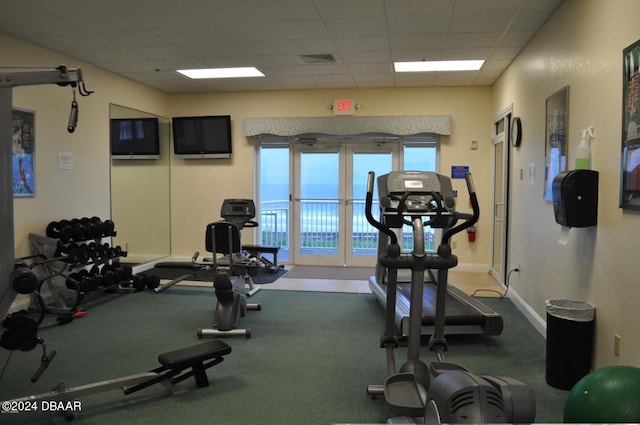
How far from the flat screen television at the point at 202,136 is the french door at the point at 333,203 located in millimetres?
1147

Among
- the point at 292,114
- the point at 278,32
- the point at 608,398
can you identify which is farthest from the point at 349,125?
the point at 608,398

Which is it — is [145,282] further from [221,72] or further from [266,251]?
[221,72]

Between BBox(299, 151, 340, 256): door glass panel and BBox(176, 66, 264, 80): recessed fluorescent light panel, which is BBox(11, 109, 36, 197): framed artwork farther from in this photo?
BBox(299, 151, 340, 256): door glass panel

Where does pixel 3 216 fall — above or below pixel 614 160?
below

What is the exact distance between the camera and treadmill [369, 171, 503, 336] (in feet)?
8.29

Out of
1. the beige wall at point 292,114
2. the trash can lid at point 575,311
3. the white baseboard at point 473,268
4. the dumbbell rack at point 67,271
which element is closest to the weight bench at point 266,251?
the beige wall at point 292,114

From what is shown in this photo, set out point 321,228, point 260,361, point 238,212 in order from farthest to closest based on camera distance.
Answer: point 321,228 → point 238,212 → point 260,361

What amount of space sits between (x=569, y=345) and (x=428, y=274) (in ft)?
7.53

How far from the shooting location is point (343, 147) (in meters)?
6.83

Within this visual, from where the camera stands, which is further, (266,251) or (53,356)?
(266,251)

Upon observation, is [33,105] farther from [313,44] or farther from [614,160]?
[614,160]

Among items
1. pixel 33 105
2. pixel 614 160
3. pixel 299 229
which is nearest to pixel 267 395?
pixel 614 160

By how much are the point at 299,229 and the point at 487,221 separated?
2.92 m

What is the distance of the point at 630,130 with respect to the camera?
234 centimetres
